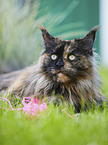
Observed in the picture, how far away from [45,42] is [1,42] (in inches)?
58.1

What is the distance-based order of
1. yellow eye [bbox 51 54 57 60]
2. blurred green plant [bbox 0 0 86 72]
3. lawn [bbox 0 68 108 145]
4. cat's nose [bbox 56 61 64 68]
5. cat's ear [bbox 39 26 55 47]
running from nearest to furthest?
lawn [bbox 0 68 108 145] → cat's nose [bbox 56 61 64 68] → yellow eye [bbox 51 54 57 60] → cat's ear [bbox 39 26 55 47] → blurred green plant [bbox 0 0 86 72]

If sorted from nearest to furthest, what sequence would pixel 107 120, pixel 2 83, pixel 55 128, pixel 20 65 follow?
pixel 55 128 < pixel 107 120 < pixel 2 83 < pixel 20 65

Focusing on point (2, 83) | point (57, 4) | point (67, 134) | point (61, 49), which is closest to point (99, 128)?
point (67, 134)

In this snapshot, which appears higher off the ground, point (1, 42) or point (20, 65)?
point (1, 42)

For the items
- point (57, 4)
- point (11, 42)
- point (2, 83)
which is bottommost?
point (2, 83)

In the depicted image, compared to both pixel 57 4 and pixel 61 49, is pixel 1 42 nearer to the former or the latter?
pixel 61 49

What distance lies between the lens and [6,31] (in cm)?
327

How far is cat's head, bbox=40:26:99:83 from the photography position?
5.89 feet

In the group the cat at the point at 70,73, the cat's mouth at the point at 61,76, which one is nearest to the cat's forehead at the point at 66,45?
the cat at the point at 70,73

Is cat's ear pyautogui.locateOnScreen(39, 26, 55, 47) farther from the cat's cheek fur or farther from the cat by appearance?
the cat's cheek fur

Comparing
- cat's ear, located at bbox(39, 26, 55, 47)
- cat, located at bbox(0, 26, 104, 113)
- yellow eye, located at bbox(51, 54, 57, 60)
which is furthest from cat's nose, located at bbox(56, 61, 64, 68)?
cat's ear, located at bbox(39, 26, 55, 47)

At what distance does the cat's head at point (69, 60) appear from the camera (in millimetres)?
1795

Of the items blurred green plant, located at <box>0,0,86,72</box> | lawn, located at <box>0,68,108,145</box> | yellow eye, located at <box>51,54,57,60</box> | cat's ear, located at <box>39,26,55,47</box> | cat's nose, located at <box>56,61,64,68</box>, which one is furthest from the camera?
blurred green plant, located at <box>0,0,86,72</box>

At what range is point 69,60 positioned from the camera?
72.3 inches
